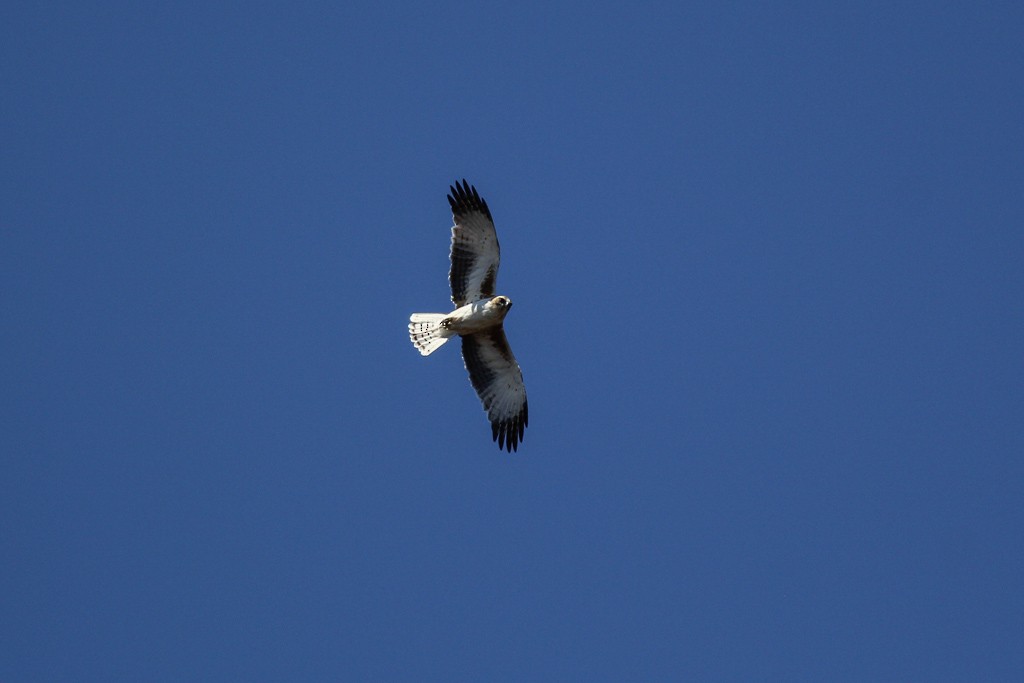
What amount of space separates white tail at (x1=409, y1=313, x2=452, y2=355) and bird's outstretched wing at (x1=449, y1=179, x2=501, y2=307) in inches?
15.5

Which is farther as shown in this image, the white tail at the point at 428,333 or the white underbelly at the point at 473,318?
the white tail at the point at 428,333

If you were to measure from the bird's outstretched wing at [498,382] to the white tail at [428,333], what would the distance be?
500 mm

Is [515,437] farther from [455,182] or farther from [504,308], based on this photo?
[455,182]

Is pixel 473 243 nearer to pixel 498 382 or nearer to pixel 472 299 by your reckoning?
pixel 472 299

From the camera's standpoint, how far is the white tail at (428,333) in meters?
22.0

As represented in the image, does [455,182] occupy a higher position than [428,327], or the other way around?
[455,182]

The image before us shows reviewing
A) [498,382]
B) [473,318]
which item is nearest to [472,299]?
[473,318]

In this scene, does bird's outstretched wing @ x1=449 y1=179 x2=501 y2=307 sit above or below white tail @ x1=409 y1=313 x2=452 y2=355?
above

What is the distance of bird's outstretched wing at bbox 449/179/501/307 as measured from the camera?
21.8 metres

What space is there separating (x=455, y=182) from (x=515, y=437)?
366 cm

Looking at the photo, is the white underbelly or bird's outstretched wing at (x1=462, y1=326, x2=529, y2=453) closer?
Answer: the white underbelly

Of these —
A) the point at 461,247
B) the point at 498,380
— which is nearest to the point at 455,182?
A: the point at 461,247

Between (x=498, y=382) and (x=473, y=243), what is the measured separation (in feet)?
6.79

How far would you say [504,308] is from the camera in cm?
2153
